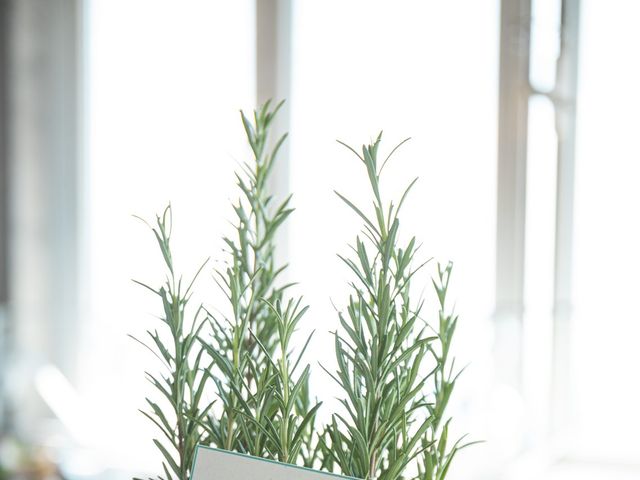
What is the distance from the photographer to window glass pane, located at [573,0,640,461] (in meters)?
1.59

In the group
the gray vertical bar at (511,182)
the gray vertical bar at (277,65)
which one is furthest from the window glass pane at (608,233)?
the gray vertical bar at (277,65)

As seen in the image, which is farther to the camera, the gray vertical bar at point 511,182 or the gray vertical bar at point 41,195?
the gray vertical bar at point 41,195

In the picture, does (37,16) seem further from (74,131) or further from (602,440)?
(602,440)

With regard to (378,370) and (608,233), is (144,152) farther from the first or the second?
(378,370)

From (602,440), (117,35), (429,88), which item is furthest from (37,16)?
(602,440)

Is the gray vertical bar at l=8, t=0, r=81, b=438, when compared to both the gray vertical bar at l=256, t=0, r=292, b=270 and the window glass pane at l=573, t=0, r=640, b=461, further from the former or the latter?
the window glass pane at l=573, t=0, r=640, b=461

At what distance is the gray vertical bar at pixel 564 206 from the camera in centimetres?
162

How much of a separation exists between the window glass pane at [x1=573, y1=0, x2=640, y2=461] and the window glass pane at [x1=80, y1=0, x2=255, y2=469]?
38.3 inches

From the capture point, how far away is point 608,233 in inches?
64.4

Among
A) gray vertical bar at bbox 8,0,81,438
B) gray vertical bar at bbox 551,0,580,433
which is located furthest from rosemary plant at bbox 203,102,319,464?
gray vertical bar at bbox 8,0,81,438

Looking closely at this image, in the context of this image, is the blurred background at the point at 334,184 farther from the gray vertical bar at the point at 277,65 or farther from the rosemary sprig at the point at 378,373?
the rosemary sprig at the point at 378,373

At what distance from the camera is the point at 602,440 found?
5.51 feet

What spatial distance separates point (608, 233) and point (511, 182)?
25 cm

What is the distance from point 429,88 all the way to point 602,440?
0.95 meters
